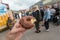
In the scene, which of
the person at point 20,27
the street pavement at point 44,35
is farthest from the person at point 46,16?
the person at point 20,27

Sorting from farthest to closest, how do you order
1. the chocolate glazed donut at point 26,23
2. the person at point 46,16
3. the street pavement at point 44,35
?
1. the person at point 46,16
2. the street pavement at point 44,35
3. the chocolate glazed donut at point 26,23

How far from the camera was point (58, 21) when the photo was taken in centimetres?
915

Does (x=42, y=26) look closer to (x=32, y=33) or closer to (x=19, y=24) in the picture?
(x=32, y=33)

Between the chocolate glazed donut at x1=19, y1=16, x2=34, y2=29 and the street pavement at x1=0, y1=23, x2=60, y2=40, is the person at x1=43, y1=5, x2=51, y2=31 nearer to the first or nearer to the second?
the street pavement at x1=0, y1=23, x2=60, y2=40

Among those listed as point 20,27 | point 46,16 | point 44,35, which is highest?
point 20,27

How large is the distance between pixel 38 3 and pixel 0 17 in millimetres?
1945

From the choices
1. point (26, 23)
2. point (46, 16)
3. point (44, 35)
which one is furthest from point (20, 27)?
point (44, 35)

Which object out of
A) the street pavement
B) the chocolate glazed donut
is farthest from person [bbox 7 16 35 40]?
the street pavement

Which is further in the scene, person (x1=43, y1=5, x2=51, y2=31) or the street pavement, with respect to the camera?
person (x1=43, y1=5, x2=51, y2=31)

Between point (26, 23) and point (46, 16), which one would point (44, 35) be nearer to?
point (46, 16)

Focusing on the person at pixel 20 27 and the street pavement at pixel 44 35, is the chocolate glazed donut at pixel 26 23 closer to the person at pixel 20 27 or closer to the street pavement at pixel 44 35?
the person at pixel 20 27

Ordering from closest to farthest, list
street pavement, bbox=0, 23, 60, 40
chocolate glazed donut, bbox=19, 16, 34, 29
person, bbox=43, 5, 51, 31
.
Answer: chocolate glazed donut, bbox=19, 16, 34, 29 → street pavement, bbox=0, 23, 60, 40 → person, bbox=43, 5, 51, 31

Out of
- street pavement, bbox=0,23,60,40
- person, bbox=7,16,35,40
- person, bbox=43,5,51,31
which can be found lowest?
street pavement, bbox=0,23,60,40

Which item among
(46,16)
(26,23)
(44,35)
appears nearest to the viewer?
(26,23)
